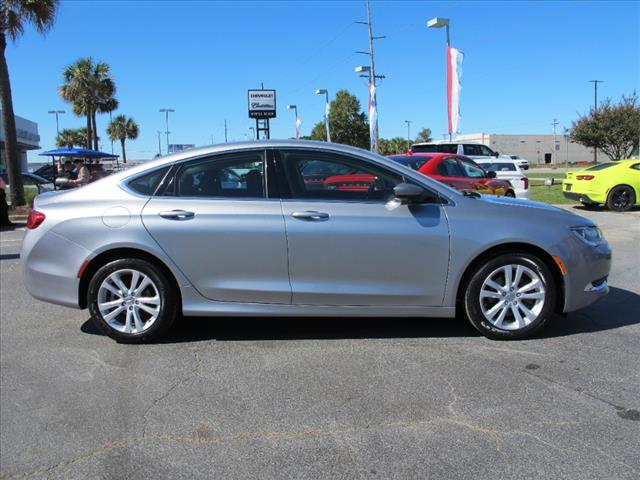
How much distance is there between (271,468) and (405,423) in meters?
0.86

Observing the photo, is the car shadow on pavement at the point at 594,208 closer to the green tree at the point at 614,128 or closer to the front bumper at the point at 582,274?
the front bumper at the point at 582,274

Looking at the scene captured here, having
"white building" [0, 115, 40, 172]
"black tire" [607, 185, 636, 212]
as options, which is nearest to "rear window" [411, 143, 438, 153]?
"black tire" [607, 185, 636, 212]

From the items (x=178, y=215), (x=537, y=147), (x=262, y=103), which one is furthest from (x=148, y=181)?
(x=537, y=147)

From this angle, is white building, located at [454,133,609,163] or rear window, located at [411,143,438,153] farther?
white building, located at [454,133,609,163]

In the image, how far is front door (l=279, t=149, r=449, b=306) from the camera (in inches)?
171

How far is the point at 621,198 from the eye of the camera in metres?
14.1

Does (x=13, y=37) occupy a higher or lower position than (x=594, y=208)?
higher

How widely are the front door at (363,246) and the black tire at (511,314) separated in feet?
0.86

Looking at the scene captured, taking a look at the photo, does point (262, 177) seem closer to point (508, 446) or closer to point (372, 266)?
point (372, 266)

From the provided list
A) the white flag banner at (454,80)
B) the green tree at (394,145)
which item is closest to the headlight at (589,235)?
the white flag banner at (454,80)

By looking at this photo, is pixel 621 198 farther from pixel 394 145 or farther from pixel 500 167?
pixel 394 145

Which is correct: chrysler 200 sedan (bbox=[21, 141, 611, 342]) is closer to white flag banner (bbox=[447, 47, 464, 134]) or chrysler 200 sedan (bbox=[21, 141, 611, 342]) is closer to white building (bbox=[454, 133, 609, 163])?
white flag banner (bbox=[447, 47, 464, 134])

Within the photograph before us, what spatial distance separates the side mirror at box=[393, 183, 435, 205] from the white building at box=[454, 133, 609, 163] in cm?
10216

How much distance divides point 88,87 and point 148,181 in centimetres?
3721
